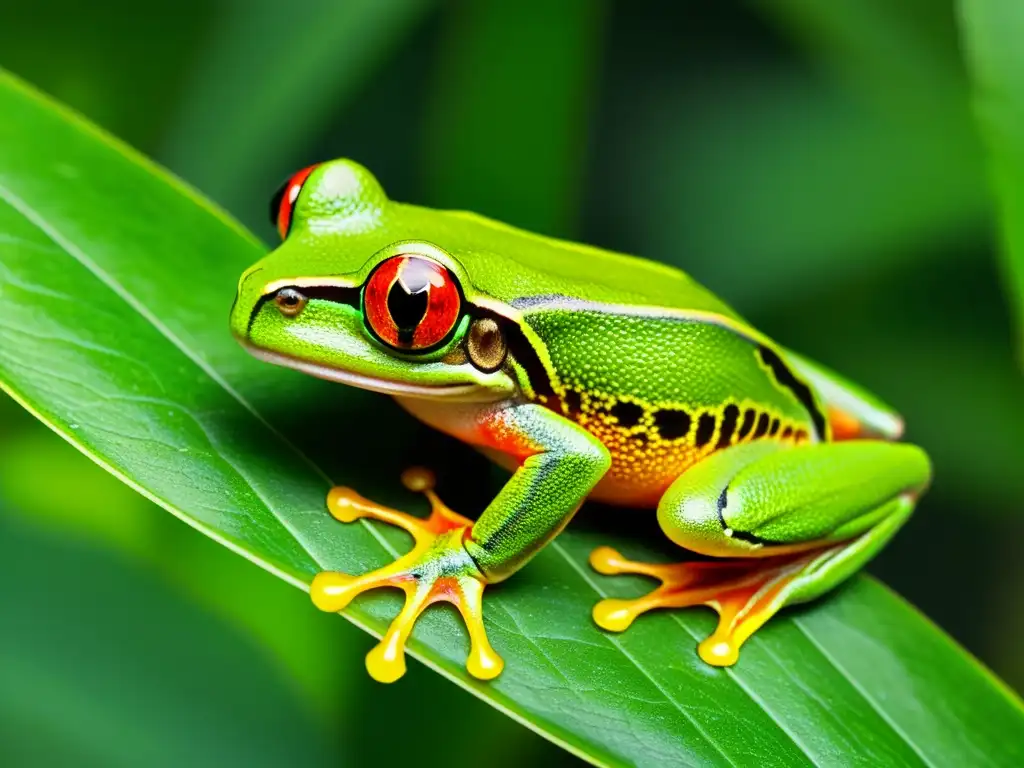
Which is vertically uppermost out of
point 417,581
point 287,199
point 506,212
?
point 506,212

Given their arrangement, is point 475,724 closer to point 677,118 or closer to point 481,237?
point 481,237

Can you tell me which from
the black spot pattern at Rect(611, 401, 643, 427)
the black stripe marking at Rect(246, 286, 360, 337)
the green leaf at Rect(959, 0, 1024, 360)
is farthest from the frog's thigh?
the black stripe marking at Rect(246, 286, 360, 337)

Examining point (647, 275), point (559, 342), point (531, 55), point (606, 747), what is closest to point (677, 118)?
point (531, 55)

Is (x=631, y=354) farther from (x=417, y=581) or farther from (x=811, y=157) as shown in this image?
(x=811, y=157)

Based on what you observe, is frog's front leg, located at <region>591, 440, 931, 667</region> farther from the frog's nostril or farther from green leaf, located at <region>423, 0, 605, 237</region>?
green leaf, located at <region>423, 0, 605, 237</region>

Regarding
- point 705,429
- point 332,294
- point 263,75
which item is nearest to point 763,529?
point 705,429
